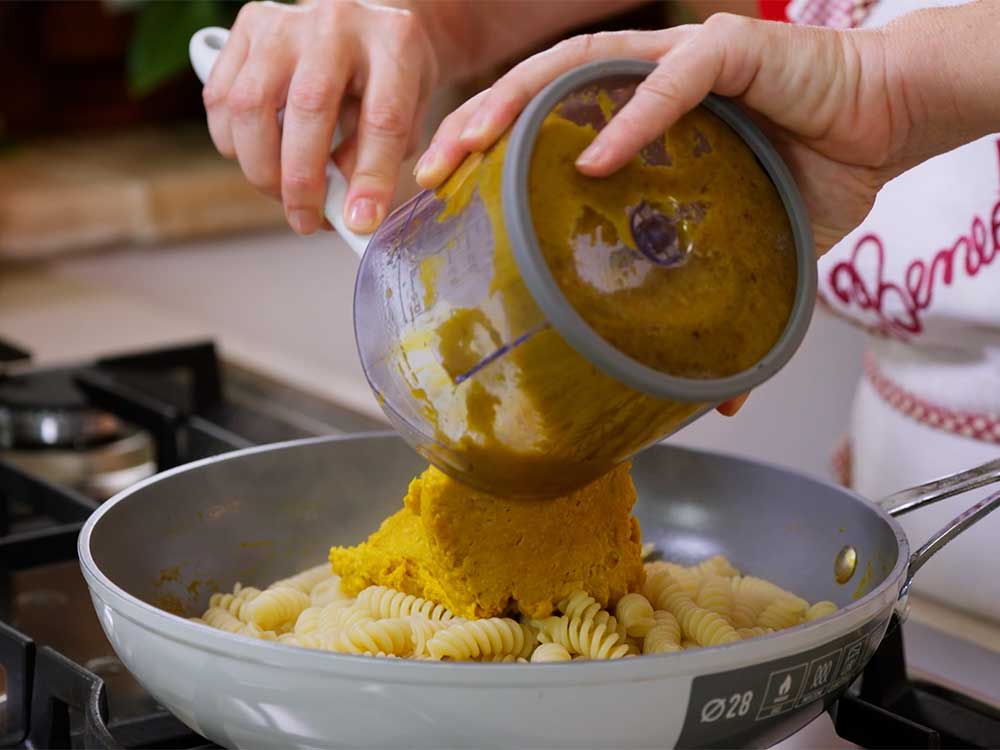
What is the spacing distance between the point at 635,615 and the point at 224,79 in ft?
1.38

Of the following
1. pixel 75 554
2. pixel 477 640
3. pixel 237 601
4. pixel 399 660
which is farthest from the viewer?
pixel 75 554

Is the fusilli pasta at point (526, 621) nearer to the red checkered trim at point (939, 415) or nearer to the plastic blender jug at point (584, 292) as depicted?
the plastic blender jug at point (584, 292)

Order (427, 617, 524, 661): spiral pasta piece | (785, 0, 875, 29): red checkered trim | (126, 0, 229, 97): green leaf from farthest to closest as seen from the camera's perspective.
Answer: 1. (126, 0, 229, 97): green leaf
2. (785, 0, 875, 29): red checkered trim
3. (427, 617, 524, 661): spiral pasta piece

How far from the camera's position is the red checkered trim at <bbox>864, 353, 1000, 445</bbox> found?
862mm

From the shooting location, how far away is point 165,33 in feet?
7.28

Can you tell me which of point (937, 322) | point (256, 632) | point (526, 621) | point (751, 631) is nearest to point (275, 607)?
point (256, 632)

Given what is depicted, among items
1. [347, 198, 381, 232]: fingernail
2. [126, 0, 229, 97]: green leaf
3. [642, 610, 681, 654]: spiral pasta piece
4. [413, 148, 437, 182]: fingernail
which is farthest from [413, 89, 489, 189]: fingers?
[126, 0, 229, 97]: green leaf

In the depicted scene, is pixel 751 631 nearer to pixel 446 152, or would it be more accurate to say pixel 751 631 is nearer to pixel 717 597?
pixel 717 597

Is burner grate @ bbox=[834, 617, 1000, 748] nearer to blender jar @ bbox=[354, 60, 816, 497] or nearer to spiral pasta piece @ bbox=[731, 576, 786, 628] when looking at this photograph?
spiral pasta piece @ bbox=[731, 576, 786, 628]

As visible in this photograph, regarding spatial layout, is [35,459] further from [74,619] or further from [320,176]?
[320,176]

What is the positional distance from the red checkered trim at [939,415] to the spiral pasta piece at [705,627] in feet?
1.11

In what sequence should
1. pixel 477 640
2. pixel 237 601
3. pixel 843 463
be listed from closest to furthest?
pixel 477 640 → pixel 237 601 → pixel 843 463

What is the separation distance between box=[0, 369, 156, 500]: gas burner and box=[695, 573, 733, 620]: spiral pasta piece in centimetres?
59

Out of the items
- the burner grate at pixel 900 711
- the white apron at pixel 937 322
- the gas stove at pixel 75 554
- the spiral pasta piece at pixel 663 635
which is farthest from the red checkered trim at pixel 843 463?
the spiral pasta piece at pixel 663 635
